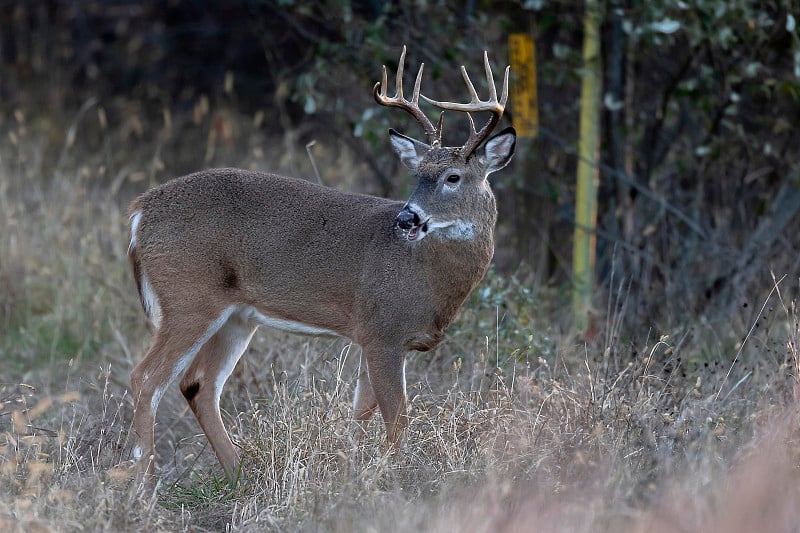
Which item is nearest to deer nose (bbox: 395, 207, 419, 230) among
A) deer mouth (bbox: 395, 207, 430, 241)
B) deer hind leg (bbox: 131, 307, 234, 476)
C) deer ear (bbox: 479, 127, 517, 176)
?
deer mouth (bbox: 395, 207, 430, 241)

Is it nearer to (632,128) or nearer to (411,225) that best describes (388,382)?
(411,225)

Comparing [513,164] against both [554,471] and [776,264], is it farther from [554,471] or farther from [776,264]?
[554,471]

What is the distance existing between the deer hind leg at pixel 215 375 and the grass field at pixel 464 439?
5.6 inches

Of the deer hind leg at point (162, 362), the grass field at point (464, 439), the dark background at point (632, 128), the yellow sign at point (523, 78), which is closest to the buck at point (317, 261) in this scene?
the deer hind leg at point (162, 362)

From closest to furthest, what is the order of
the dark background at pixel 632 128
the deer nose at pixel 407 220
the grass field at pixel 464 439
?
the grass field at pixel 464 439 < the deer nose at pixel 407 220 < the dark background at pixel 632 128

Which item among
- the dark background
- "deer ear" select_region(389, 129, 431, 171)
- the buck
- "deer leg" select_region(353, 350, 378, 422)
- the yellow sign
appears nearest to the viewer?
the buck

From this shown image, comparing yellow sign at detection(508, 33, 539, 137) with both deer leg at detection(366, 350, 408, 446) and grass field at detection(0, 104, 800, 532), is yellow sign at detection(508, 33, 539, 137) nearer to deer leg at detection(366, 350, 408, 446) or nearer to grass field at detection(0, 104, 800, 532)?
grass field at detection(0, 104, 800, 532)

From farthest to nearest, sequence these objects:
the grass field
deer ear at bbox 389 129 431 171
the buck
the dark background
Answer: the dark background → deer ear at bbox 389 129 431 171 → the buck → the grass field

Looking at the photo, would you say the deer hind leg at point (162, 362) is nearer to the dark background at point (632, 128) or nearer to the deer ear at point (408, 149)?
the deer ear at point (408, 149)

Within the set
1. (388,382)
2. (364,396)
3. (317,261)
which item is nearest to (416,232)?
(317,261)

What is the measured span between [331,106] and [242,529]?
397 cm

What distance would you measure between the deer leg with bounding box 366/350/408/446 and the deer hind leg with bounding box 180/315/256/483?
0.74 m

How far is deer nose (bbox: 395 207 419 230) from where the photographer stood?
5.02 meters

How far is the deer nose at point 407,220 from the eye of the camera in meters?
5.02
